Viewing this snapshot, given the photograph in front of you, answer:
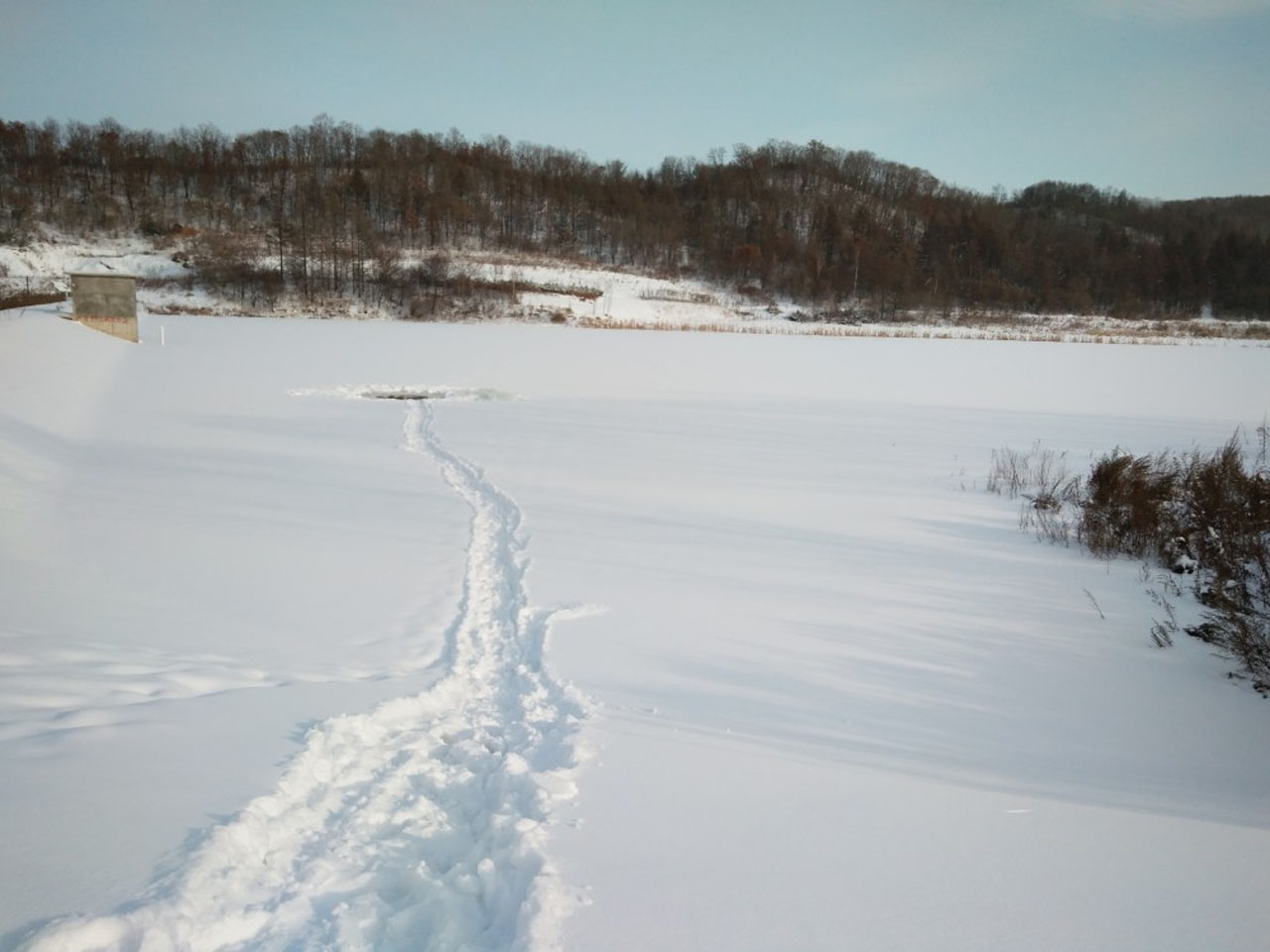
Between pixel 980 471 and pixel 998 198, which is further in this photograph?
pixel 998 198

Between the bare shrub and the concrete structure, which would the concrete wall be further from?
the bare shrub

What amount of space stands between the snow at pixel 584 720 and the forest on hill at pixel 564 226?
132 feet

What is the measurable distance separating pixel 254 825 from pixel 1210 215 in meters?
115

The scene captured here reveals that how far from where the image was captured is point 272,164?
71000 millimetres

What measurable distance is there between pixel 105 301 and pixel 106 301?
24 mm

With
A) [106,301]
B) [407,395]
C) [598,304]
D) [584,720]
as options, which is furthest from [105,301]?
[598,304]

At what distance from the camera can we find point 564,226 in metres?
68.4

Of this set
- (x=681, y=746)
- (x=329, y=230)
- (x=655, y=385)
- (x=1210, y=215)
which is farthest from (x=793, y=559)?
(x=1210, y=215)

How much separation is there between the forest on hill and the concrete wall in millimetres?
22364

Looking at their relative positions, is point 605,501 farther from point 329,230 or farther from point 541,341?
point 329,230

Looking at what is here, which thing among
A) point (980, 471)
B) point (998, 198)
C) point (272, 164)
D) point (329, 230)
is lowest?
point (980, 471)

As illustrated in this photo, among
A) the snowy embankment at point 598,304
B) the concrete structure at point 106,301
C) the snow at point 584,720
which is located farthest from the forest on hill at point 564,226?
the snow at point 584,720

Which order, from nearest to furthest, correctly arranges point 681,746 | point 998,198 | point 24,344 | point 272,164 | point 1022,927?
point 1022,927 → point 681,746 → point 24,344 → point 272,164 → point 998,198

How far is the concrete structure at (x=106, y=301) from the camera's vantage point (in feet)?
65.8
